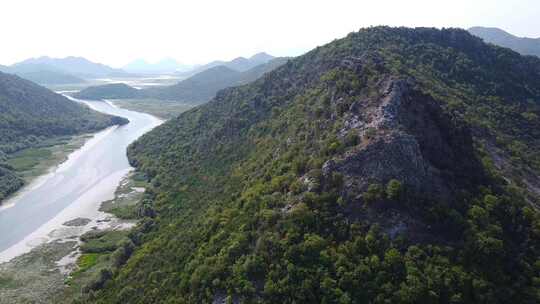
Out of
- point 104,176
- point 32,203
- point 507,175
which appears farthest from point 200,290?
point 104,176

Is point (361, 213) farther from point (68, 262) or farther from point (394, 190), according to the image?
point (68, 262)

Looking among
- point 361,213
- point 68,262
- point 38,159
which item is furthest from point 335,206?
point 38,159

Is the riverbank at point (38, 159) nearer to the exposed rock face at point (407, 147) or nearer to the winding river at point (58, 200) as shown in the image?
the winding river at point (58, 200)

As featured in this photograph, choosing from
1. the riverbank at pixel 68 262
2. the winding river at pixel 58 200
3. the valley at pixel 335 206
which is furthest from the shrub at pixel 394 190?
the winding river at pixel 58 200

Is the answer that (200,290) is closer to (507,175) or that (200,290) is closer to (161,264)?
(161,264)

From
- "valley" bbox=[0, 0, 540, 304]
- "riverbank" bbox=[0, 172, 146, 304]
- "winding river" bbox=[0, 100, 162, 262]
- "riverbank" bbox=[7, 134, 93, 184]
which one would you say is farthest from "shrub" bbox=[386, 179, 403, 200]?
"riverbank" bbox=[7, 134, 93, 184]

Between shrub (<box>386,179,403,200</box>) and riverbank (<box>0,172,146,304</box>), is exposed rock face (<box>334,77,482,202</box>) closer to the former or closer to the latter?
shrub (<box>386,179,403,200</box>)

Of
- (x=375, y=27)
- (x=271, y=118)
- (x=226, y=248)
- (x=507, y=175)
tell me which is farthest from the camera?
(x=375, y=27)
